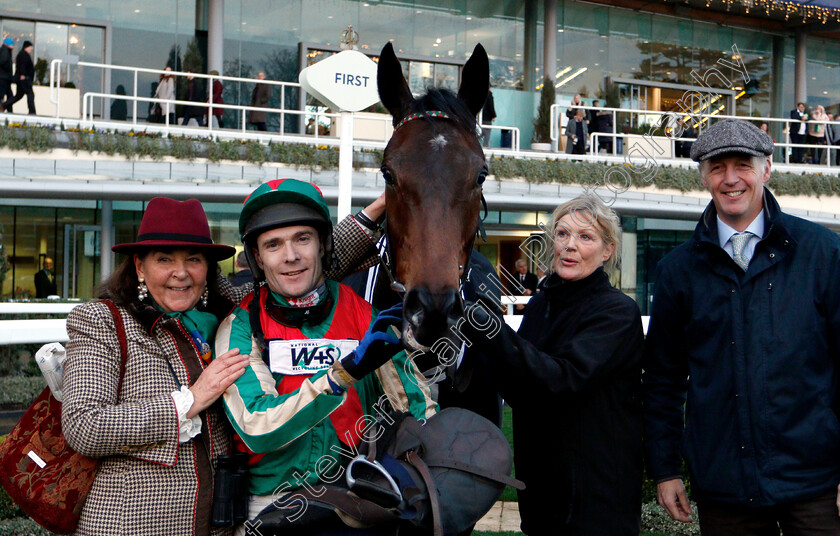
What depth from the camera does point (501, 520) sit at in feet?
15.1

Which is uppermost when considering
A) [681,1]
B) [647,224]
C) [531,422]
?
[681,1]

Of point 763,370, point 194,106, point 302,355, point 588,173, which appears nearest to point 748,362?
point 763,370

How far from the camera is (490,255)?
17562 mm

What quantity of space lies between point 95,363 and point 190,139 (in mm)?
11793

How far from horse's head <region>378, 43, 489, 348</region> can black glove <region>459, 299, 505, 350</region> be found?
4.6 inches

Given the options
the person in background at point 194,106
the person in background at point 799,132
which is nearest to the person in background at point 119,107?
the person in background at point 194,106

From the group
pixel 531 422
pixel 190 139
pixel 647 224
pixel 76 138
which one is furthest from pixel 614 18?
pixel 531 422

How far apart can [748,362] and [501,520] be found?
2674mm

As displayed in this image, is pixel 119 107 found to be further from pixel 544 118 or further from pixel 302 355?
pixel 302 355

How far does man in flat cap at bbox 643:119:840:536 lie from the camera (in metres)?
2.25

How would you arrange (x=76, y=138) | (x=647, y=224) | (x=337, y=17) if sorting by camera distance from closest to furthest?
(x=76, y=138), (x=647, y=224), (x=337, y=17)

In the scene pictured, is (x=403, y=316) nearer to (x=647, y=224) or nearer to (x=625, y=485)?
(x=625, y=485)

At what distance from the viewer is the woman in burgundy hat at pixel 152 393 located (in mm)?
1927

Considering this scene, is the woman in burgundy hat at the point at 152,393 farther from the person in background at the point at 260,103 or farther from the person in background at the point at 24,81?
the person in background at the point at 260,103
